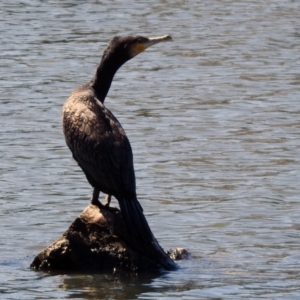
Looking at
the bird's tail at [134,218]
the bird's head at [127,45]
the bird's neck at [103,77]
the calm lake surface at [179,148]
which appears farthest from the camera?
the bird's neck at [103,77]

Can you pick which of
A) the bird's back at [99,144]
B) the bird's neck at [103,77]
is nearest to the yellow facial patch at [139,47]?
the bird's neck at [103,77]

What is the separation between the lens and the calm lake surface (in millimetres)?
8633

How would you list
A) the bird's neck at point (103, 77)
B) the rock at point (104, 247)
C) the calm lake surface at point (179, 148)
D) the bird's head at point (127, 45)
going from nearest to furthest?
the rock at point (104, 247) < the calm lake surface at point (179, 148) < the bird's head at point (127, 45) < the bird's neck at point (103, 77)

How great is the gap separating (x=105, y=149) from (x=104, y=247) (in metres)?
0.71

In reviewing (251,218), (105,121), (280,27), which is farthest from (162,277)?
(280,27)

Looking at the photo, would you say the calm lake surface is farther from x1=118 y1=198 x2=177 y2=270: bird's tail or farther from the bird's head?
the bird's head

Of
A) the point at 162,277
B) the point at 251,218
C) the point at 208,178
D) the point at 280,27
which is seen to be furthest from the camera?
the point at 280,27

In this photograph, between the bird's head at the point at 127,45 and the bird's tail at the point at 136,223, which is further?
the bird's head at the point at 127,45

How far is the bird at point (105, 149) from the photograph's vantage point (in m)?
8.30

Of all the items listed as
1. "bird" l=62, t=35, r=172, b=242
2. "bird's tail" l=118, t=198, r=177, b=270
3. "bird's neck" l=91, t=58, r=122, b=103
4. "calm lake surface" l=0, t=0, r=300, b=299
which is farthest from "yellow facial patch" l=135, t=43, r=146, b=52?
"calm lake surface" l=0, t=0, r=300, b=299

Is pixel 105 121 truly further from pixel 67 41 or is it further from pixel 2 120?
pixel 67 41

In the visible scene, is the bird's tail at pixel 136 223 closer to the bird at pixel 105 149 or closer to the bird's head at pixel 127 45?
the bird at pixel 105 149

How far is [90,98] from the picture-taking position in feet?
28.8

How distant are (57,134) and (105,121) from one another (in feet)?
18.6
